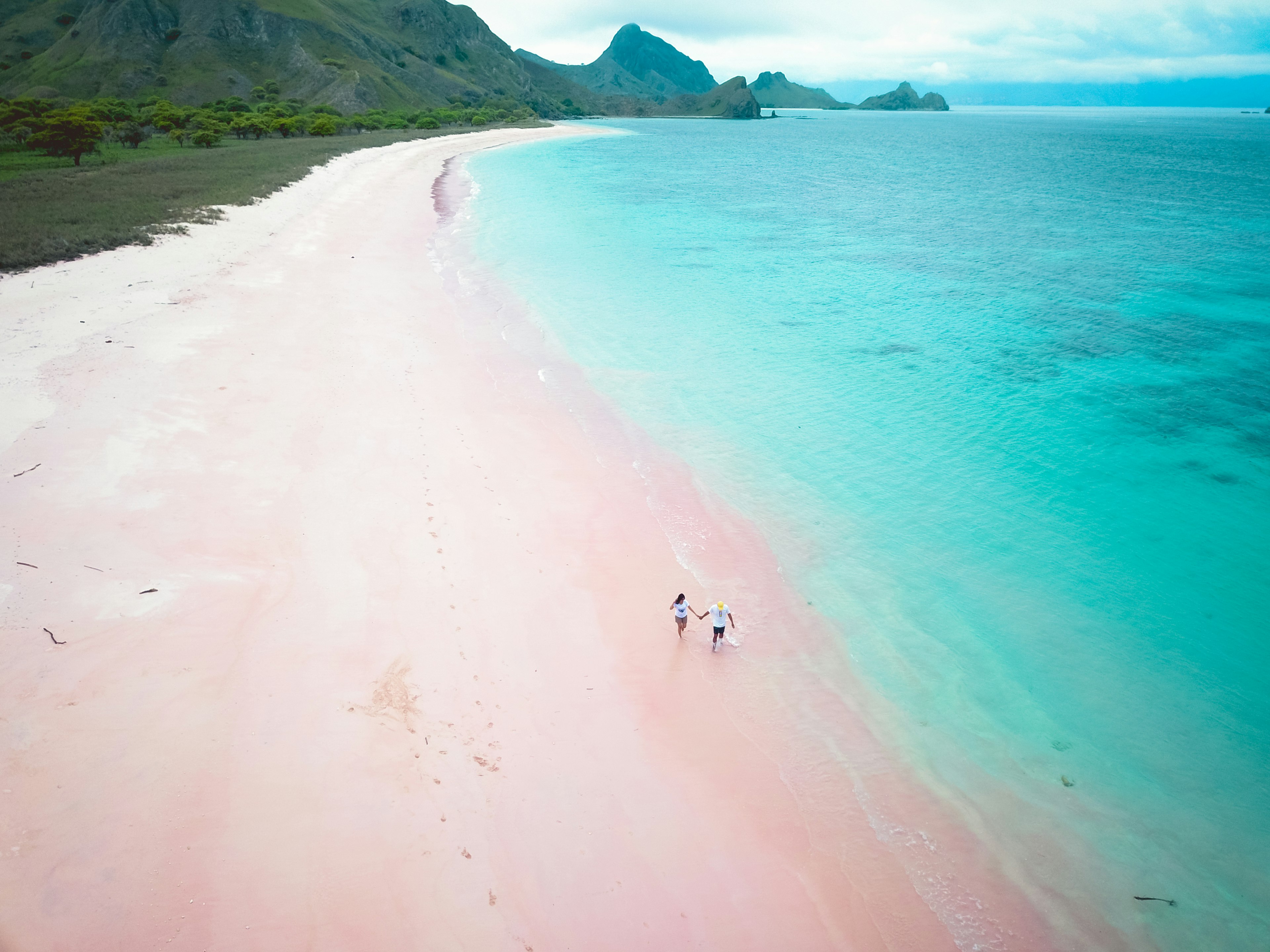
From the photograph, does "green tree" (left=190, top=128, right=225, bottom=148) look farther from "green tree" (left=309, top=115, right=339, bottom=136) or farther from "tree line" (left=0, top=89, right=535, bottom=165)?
"green tree" (left=309, top=115, right=339, bottom=136)

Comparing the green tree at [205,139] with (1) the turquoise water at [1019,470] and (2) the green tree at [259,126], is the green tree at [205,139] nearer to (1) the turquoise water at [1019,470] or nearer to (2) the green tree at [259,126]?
(2) the green tree at [259,126]

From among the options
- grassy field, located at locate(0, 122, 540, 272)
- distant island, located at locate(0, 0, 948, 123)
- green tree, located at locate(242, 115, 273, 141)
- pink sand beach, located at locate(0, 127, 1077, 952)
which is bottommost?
pink sand beach, located at locate(0, 127, 1077, 952)

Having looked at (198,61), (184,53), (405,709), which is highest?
(184,53)

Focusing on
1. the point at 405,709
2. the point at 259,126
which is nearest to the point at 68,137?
the point at 259,126

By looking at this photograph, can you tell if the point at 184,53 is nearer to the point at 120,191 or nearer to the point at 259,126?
the point at 259,126

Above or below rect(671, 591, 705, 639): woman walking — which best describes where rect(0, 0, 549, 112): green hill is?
above

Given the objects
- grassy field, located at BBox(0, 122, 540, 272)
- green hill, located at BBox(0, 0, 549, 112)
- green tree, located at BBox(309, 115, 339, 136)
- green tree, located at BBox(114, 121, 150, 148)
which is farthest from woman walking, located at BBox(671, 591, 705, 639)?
green hill, located at BBox(0, 0, 549, 112)
